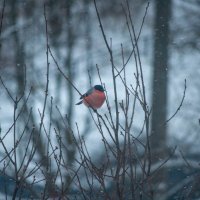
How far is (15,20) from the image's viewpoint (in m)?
8.88

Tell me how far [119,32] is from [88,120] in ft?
5.40

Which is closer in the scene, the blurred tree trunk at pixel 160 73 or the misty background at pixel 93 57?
the blurred tree trunk at pixel 160 73

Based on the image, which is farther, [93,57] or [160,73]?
[93,57]

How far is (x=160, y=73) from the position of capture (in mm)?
8320

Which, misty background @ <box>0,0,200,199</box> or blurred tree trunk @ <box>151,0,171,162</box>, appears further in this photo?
misty background @ <box>0,0,200,199</box>

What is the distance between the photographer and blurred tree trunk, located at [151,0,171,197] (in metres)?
7.89

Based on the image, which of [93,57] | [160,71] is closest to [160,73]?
[160,71]

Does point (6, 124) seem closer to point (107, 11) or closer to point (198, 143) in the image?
point (107, 11)

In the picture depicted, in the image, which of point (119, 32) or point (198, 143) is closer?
point (198, 143)

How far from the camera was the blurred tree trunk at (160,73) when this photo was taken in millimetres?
7887

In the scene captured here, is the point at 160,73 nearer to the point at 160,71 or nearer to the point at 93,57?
the point at 160,71

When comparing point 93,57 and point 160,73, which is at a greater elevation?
point 93,57

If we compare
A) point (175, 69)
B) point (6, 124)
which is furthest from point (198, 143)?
point (6, 124)

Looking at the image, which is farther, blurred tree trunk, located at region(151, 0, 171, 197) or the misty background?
the misty background
